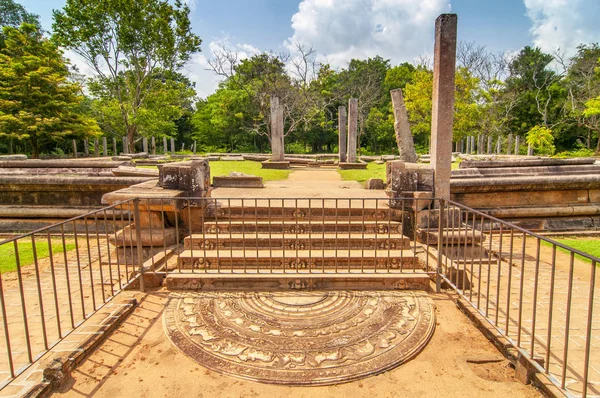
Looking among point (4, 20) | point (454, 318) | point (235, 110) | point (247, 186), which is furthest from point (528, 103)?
point (4, 20)

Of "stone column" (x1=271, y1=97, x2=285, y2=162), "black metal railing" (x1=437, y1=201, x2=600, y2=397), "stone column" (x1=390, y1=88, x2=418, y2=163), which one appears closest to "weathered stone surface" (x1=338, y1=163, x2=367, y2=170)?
"stone column" (x1=271, y1=97, x2=285, y2=162)

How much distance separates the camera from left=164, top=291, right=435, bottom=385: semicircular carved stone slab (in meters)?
2.61

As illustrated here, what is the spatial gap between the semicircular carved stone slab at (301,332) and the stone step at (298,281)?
0.45 feet

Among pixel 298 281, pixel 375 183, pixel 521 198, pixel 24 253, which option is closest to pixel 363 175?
pixel 375 183

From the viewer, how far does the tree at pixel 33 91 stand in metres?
19.7

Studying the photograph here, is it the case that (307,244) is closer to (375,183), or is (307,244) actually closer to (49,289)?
(49,289)

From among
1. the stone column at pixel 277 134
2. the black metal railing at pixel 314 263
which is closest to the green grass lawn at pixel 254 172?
the stone column at pixel 277 134

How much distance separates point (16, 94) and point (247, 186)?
19.7 m

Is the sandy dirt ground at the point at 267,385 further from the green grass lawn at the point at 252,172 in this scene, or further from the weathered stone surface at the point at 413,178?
the green grass lawn at the point at 252,172

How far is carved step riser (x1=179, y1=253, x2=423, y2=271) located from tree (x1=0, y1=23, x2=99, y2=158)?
20.9 metres

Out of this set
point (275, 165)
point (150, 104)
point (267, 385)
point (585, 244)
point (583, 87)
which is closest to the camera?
point (267, 385)

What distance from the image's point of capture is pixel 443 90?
16.4ft

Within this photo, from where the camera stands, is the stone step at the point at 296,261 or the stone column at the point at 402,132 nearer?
the stone step at the point at 296,261

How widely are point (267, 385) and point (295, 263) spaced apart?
1.88 meters
